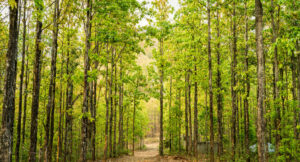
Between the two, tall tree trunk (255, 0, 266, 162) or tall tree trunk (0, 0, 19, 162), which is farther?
tall tree trunk (255, 0, 266, 162)

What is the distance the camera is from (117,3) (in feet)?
36.1

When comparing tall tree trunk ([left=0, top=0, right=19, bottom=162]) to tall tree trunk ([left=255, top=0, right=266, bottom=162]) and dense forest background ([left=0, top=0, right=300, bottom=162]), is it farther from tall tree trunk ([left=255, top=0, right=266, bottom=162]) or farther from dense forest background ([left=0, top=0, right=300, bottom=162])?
tall tree trunk ([left=255, top=0, right=266, bottom=162])

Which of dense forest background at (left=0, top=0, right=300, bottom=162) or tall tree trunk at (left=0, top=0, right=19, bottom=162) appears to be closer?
tall tree trunk at (left=0, top=0, right=19, bottom=162)

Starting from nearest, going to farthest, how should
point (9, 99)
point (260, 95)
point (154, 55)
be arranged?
point (9, 99)
point (260, 95)
point (154, 55)

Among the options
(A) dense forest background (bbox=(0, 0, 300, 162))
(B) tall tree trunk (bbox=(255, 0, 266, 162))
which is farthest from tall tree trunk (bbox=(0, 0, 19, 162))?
(B) tall tree trunk (bbox=(255, 0, 266, 162))

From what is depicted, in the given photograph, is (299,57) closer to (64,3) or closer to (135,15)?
(135,15)

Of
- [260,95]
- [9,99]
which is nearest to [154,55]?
[260,95]

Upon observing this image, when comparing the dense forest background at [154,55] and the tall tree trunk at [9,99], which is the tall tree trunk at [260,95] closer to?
the dense forest background at [154,55]

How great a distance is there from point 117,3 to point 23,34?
880 centimetres

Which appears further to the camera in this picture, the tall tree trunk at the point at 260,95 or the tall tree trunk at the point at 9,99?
the tall tree trunk at the point at 260,95

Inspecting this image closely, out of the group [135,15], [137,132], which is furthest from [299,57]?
[137,132]

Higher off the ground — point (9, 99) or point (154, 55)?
point (154, 55)

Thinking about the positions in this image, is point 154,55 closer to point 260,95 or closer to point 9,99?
point 260,95

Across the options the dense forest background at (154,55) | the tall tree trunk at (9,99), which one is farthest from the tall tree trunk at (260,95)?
the tall tree trunk at (9,99)
